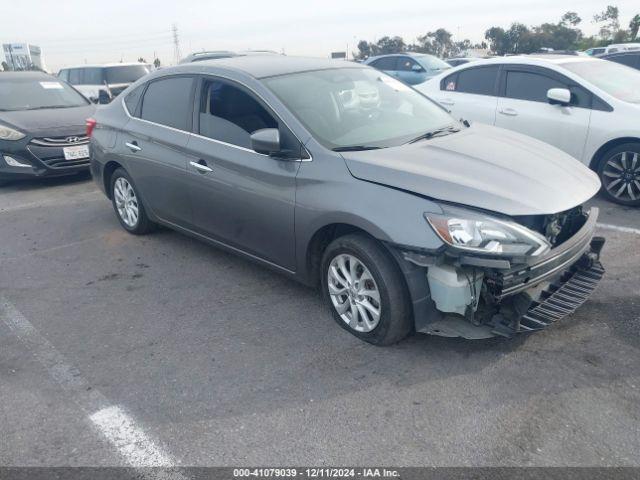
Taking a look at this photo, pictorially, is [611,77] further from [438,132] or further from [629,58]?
[629,58]

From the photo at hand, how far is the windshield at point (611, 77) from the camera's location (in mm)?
6406

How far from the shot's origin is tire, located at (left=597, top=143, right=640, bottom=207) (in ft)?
19.6

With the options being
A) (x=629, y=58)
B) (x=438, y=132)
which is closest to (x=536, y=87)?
(x=438, y=132)

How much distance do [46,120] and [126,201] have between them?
11.2 ft

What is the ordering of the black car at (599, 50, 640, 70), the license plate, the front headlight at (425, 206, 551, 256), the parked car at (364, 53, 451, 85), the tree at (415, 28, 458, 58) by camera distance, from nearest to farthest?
1. the front headlight at (425, 206, 551, 256)
2. the license plate
3. the black car at (599, 50, 640, 70)
4. the parked car at (364, 53, 451, 85)
5. the tree at (415, 28, 458, 58)

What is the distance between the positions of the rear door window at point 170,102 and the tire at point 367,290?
1951mm

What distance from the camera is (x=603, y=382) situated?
3.14 meters

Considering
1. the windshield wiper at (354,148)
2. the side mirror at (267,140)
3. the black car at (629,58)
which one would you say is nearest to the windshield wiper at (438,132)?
the windshield wiper at (354,148)

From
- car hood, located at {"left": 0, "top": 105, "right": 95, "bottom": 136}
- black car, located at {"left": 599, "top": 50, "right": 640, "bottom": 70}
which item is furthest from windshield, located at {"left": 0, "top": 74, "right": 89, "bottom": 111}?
black car, located at {"left": 599, "top": 50, "right": 640, "bottom": 70}

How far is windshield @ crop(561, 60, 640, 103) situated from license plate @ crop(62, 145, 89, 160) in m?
6.59

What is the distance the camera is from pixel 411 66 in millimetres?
16875

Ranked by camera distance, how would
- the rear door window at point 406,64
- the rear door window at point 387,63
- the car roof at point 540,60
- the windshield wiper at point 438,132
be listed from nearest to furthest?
the windshield wiper at point 438,132
the car roof at point 540,60
the rear door window at point 406,64
the rear door window at point 387,63

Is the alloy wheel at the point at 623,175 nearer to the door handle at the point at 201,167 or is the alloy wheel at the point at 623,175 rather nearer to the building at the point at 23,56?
the door handle at the point at 201,167

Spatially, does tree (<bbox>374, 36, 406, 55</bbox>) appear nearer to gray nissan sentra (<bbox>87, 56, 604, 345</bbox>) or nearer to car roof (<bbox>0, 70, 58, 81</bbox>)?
car roof (<bbox>0, 70, 58, 81</bbox>)
